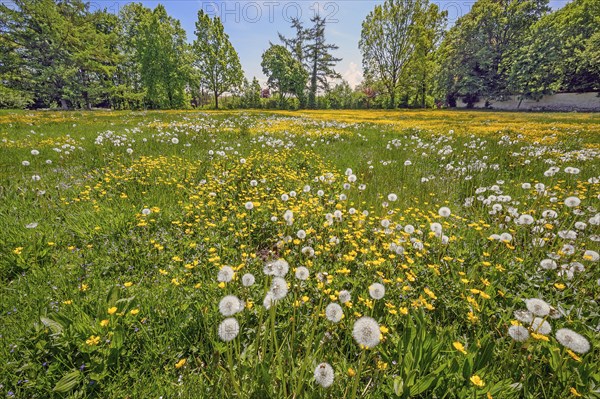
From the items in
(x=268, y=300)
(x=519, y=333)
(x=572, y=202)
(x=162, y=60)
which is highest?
(x=162, y=60)

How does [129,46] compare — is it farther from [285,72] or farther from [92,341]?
[92,341]

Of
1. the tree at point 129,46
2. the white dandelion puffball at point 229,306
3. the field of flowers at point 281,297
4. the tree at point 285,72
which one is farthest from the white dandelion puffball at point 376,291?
the tree at point 285,72

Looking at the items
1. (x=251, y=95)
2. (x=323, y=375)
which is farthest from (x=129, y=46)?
(x=323, y=375)

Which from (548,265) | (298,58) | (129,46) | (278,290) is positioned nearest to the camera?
(278,290)

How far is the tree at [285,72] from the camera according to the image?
170 feet

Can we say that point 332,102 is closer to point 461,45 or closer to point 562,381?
point 461,45

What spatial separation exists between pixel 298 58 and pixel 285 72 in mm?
8694

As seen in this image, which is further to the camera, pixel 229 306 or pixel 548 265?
pixel 548 265

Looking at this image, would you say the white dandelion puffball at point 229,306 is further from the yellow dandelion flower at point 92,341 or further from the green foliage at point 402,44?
the green foliage at point 402,44

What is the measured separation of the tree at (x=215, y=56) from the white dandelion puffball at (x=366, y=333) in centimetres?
5112

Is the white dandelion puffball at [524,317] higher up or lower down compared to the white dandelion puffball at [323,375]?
higher up

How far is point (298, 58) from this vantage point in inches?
2253

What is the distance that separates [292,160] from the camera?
23.7 feet

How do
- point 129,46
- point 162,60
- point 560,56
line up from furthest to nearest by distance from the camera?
point 129,46
point 162,60
point 560,56
